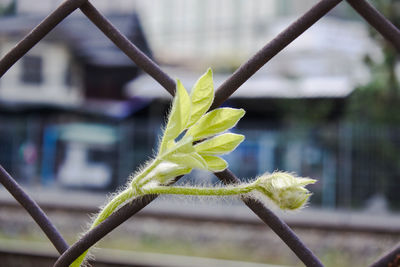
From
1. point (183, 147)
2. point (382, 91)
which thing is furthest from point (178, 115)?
point (382, 91)

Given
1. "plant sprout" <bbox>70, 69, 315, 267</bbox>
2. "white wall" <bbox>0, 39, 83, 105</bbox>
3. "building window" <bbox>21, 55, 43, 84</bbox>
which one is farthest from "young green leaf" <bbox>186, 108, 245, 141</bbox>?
"building window" <bbox>21, 55, 43, 84</bbox>

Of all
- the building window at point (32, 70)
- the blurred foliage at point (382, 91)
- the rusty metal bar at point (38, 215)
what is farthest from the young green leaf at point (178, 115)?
the building window at point (32, 70)

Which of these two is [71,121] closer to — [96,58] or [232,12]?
[96,58]

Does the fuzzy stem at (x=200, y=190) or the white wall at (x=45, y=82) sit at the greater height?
the fuzzy stem at (x=200, y=190)

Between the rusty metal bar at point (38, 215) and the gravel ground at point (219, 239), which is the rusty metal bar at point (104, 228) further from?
the gravel ground at point (219, 239)

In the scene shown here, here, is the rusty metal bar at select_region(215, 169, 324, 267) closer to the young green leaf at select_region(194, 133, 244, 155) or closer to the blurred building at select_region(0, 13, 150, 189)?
the young green leaf at select_region(194, 133, 244, 155)

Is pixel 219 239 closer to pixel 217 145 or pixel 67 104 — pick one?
pixel 217 145
